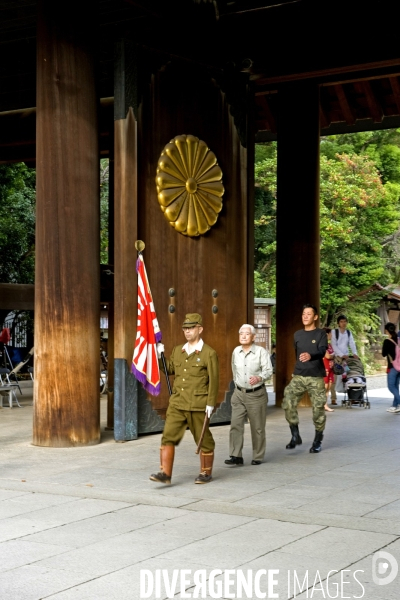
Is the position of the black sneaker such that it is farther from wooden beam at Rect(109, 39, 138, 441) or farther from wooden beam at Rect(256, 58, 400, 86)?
wooden beam at Rect(256, 58, 400, 86)

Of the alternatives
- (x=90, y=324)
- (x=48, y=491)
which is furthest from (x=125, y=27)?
(x=48, y=491)

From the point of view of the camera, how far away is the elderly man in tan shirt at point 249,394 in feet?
32.5

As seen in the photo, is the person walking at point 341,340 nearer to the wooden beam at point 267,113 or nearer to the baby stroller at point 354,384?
the baby stroller at point 354,384

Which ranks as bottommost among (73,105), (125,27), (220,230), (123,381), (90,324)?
(123,381)

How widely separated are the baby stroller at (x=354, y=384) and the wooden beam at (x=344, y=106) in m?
5.06

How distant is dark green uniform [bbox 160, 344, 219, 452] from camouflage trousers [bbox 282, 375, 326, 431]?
7.64 ft

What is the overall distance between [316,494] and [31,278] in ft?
57.4

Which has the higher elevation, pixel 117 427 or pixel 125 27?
pixel 125 27


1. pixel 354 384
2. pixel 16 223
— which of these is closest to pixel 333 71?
pixel 354 384

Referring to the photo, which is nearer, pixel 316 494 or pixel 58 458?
pixel 316 494

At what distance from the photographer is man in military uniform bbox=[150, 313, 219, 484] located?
855 centimetres

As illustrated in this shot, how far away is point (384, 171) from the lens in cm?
3309

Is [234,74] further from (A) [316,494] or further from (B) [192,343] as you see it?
(A) [316,494]

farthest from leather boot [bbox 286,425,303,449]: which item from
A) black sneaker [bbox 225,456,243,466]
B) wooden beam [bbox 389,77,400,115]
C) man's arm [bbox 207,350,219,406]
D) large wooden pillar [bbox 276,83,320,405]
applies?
wooden beam [bbox 389,77,400,115]
